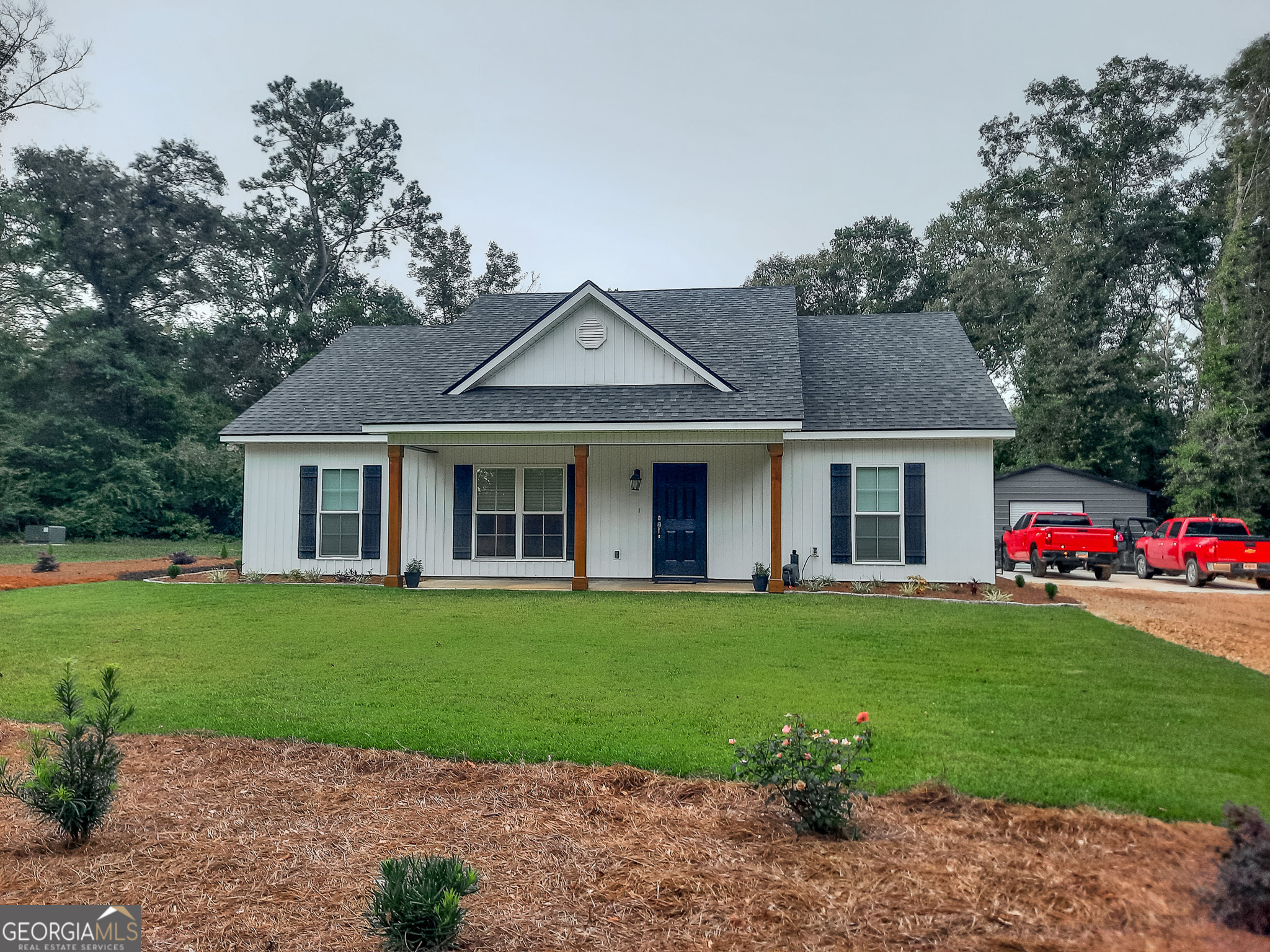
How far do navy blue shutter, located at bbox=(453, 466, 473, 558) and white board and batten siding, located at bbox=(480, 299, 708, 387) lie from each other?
6.32 ft

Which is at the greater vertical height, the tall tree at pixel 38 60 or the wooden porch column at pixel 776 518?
the tall tree at pixel 38 60

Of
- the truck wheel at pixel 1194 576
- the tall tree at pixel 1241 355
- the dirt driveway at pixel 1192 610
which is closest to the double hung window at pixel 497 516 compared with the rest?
the dirt driveway at pixel 1192 610

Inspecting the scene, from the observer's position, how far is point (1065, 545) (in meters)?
19.0

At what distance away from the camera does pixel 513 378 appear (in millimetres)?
16234

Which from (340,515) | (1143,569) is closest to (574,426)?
(340,515)

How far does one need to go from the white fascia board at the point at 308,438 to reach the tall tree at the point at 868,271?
→ 27.1 m

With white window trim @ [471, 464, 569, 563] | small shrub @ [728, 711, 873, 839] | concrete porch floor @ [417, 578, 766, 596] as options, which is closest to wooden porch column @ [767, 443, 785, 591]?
concrete porch floor @ [417, 578, 766, 596]

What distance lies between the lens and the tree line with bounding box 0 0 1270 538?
26.7 m

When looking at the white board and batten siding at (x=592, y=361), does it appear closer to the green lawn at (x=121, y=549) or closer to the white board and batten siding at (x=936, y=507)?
the white board and batten siding at (x=936, y=507)

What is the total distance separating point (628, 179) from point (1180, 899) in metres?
24.4

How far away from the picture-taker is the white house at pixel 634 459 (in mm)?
14961

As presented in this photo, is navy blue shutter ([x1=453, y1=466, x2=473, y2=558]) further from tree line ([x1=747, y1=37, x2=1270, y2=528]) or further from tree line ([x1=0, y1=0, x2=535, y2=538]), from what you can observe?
tree line ([x1=747, y1=37, x2=1270, y2=528])

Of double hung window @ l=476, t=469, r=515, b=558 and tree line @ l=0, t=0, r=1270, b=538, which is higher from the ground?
tree line @ l=0, t=0, r=1270, b=538

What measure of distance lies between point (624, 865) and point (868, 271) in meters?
38.3
